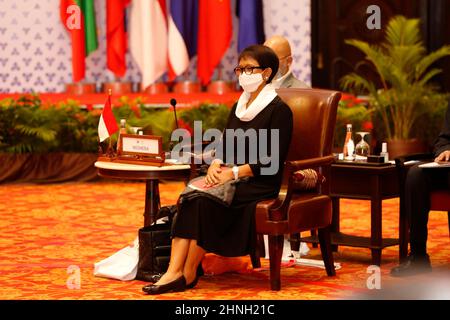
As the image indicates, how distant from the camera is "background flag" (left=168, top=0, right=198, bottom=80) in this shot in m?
11.4

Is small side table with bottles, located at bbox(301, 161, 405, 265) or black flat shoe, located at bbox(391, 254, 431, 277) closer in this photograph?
Answer: black flat shoe, located at bbox(391, 254, 431, 277)

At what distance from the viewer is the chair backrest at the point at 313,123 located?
19.1 feet

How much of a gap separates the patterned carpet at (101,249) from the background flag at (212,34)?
2.13m

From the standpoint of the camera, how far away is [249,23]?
11.4m

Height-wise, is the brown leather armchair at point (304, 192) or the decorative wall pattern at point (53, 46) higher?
the decorative wall pattern at point (53, 46)

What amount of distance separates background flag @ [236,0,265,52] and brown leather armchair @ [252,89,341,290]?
5.41 m

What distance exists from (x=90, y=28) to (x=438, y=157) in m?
6.39

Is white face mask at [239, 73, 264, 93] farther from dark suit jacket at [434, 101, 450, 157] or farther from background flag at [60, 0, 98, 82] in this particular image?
background flag at [60, 0, 98, 82]

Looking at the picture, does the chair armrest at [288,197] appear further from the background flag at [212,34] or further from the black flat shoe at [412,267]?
the background flag at [212,34]

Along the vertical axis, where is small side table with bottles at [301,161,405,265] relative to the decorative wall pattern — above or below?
below

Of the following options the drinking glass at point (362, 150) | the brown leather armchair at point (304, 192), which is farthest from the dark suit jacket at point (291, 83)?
the drinking glass at point (362, 150)

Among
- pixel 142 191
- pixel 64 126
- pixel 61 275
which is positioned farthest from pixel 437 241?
pixel 64 126

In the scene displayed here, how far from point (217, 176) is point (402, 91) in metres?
5.01

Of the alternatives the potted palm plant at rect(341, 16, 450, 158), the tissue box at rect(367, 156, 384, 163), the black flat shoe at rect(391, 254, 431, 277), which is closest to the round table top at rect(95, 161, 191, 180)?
the tissue box at rect(367, 156, 384, 163)
